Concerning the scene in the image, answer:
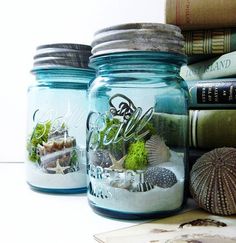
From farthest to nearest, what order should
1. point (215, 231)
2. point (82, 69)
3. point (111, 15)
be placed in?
point (111, 15)
point (82, 69)
point (215, 231)

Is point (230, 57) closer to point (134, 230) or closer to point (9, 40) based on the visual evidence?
point (134, 230)

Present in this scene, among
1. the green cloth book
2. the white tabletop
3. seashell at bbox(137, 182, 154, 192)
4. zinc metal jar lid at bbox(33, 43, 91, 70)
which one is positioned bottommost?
the white tabletop

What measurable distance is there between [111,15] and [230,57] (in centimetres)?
25

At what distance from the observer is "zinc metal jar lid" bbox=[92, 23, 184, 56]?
0.95 feet

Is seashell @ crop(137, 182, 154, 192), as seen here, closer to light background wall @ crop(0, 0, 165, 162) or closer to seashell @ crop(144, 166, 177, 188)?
seashell @ crop(144, 166, 177, 188)

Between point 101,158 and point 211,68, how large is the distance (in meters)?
0.17

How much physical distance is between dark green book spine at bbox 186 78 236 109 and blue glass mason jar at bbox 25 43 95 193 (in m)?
0.12

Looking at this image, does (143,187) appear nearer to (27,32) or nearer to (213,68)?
(213,68)

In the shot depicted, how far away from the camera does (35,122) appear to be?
395 millimetres

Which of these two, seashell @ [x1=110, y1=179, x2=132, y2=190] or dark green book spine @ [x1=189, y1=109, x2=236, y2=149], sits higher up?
dark green book spine @ [x1=189, y1=109, x2=236, y2=149]

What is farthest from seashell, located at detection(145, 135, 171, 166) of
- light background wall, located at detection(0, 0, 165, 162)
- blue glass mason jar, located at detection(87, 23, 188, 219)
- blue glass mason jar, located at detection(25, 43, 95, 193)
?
light background wall, located at detection(0, 0, 165, 162)

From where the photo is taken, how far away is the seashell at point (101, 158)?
0.30m

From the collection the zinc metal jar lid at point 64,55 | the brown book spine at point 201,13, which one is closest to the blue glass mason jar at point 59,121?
the zinc metal jar lid at point 64,55

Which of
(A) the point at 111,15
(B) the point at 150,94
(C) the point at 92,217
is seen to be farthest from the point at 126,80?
(A) the point at 111,15
